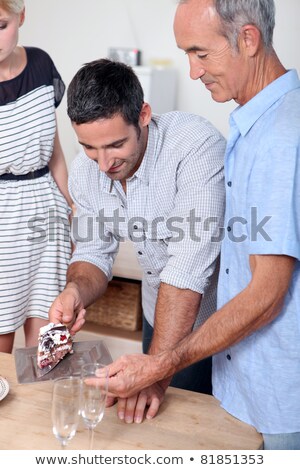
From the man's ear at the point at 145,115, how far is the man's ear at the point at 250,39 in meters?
0.40

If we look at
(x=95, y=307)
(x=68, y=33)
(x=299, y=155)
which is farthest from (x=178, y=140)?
(x=68, y=33)

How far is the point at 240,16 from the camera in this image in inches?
56.9

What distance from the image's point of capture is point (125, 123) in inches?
67.7

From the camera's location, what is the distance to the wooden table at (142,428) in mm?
1396

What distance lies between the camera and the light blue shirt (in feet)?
4.51

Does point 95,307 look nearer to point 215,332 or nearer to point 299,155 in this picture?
point 215,332

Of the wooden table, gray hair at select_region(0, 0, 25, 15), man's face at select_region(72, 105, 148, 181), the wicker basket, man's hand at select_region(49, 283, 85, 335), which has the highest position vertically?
gray hair at select_region(0, 0, 25, 15)

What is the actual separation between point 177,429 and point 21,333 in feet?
6.93

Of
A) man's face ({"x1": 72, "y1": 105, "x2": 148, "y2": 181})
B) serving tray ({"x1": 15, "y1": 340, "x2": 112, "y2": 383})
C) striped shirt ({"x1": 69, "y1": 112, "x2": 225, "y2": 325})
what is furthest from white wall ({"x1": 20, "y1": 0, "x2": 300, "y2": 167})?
serving tray ({"x1": 15, "y1": 340, "x2": 112, "y2": 383})

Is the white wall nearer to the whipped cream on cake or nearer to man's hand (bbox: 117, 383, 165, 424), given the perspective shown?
the whipped cream on cake

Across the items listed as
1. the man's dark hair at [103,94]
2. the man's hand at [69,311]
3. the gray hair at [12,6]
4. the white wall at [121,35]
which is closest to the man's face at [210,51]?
the man's dark hair at [103,94]

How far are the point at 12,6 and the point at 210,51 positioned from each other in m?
0.88

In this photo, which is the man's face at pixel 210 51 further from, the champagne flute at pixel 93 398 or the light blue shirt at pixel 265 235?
the champagne flute at pixel 93 398

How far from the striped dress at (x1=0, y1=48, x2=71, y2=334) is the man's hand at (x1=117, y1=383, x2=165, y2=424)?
87 centimetres
